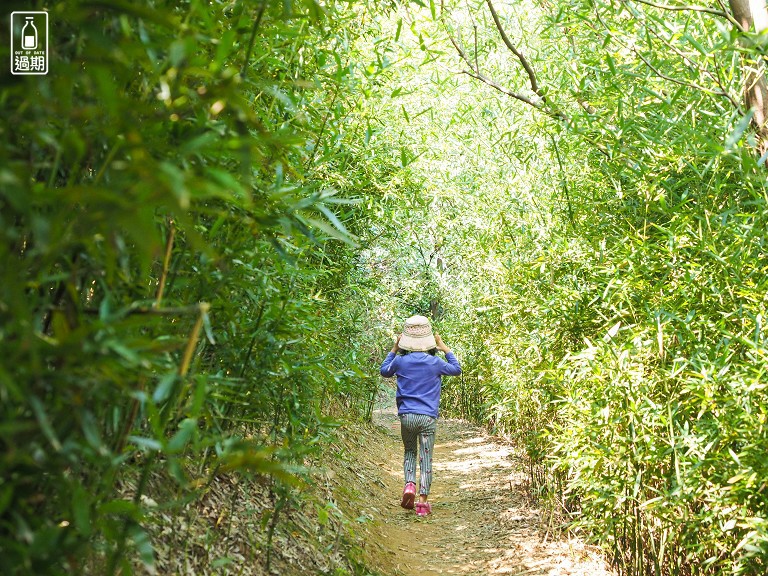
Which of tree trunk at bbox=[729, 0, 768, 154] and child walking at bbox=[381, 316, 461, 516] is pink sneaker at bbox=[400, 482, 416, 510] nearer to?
child walking at bbox=[381, 316, 461, 516]

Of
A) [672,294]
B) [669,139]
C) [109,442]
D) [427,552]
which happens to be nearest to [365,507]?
[427,552]

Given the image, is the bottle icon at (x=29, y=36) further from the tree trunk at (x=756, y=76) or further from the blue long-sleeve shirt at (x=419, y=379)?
the blue long-sleeve shirt at (x=419, y=379)

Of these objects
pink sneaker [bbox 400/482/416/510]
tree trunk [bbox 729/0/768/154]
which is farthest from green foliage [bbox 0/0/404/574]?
pink sneaker [bbox 400/482/416/510]

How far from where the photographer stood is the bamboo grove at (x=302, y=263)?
114 centimetres

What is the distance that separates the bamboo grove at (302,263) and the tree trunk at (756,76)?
17mm

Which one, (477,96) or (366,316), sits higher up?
(477,96)

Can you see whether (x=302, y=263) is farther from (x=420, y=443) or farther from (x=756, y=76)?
(x=420, y=443)

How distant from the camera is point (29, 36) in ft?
4.32

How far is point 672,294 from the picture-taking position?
10.5 ft

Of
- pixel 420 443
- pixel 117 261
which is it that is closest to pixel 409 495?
pixel 420 443

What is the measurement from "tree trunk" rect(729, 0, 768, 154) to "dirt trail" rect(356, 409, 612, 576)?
8.25ft

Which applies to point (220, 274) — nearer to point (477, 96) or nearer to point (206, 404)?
point (206, 404)

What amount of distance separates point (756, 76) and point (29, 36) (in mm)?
2964

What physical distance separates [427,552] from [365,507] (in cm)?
74
